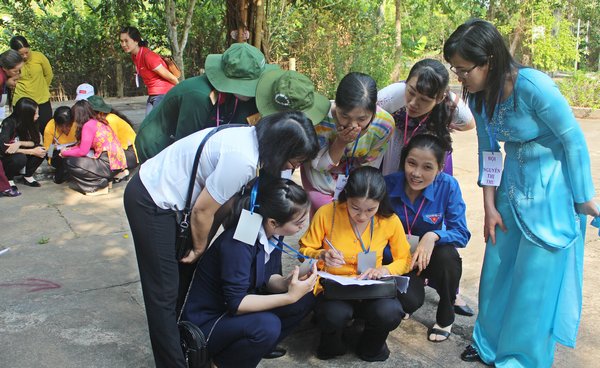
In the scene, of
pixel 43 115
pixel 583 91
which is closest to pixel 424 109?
pixel 43 115

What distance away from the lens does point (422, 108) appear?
9.30 ft

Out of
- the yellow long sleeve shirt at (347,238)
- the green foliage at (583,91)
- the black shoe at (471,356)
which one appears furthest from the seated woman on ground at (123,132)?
the green foliage at (583,91)

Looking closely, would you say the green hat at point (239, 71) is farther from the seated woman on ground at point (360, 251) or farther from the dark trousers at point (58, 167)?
the dark trousers at point (58, 167)

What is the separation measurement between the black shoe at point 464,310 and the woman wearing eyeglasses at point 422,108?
2.38 ft

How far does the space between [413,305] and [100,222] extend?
112 inches

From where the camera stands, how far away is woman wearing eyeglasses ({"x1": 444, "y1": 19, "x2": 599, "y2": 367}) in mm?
2324

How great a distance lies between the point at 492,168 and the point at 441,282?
2.03 feet

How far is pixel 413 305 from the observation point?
283 cm

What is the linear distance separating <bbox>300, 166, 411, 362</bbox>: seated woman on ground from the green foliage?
8.80m

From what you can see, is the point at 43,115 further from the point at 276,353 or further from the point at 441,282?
the point at 441,282

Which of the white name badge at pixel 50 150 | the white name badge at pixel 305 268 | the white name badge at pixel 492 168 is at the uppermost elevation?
the white name badge at pixel 492 168

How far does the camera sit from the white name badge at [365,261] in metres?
2.70

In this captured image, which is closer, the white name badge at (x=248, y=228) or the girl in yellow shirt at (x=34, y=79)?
the white name badge at (x=248, y=228)

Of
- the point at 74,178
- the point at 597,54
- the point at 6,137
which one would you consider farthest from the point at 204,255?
the point at 597,54
